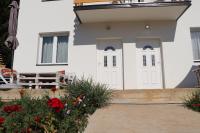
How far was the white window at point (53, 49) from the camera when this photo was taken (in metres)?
14.0

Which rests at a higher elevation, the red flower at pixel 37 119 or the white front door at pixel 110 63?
the white front door at pixel 110 63

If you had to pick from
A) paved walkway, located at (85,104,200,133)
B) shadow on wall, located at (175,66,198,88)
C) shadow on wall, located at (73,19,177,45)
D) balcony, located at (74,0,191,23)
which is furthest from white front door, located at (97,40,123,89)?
paved walkway, located at (85,104,200,133)

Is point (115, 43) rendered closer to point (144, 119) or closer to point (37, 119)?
point (144, 119)

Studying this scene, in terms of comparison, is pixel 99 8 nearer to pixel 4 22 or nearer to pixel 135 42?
pixel 135 42

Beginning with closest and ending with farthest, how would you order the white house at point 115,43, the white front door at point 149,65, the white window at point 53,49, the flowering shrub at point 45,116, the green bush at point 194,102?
1. the flowering shrub at point 45,116
2. the green bush at point 194,102
3. the white house at point 115,43
4. the white front door at point 149,65
5. the white window at point 53,49

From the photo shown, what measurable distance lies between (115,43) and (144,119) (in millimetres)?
6854

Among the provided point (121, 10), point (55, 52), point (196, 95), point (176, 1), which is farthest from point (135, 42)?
point (196, 95)

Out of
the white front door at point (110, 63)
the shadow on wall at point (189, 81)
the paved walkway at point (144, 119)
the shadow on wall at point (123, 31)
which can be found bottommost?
the paved walkway at point (144, 119)

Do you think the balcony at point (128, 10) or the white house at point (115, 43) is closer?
the balcony at point (128, 10)

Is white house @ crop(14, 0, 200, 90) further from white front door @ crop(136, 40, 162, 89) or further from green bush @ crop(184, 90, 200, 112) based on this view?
green bush @ crop(184, 90, 200, 112)

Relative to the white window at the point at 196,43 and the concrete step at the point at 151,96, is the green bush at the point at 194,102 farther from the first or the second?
the white window at the point at 196,43

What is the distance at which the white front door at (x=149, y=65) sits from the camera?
42.6 ft

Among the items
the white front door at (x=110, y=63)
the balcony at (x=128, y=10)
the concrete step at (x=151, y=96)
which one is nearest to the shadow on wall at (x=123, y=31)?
the balcony at (x=128, y=10)

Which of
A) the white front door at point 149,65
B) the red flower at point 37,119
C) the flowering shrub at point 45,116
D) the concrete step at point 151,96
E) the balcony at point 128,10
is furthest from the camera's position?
the white front door at point 149,65
